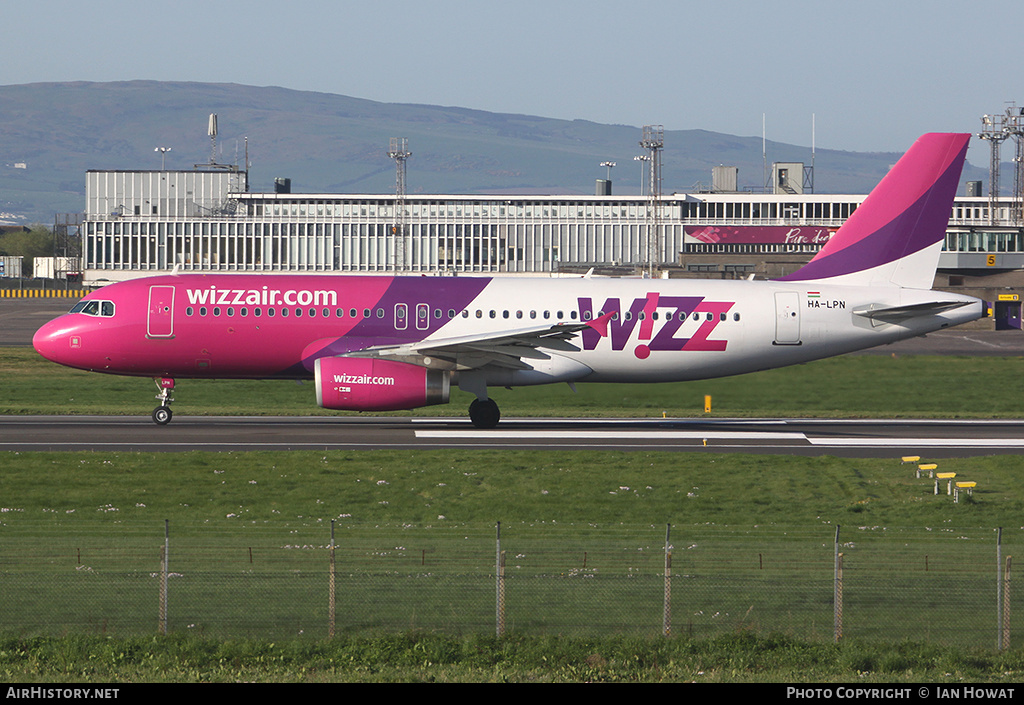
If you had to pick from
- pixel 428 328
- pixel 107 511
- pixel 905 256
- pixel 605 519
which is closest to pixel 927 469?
pixel 605 519

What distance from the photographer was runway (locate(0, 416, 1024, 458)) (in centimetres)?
3341

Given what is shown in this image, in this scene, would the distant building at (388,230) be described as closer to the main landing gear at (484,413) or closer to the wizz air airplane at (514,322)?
the wizz air airplane at (514,322)

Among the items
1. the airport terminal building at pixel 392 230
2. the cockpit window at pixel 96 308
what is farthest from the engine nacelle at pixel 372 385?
the airport terminal building at pixel 392 230

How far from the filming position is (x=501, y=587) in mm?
15234

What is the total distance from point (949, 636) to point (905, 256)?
25.7 metres

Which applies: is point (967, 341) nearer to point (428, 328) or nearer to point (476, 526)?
point (428, 328)

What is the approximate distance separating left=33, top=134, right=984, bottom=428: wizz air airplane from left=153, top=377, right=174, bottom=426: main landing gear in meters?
0.06

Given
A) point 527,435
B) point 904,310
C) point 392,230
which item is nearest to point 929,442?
point 904,310

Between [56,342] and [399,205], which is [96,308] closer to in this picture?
[56,342]

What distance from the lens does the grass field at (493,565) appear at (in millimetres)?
14594

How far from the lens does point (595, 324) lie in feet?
121

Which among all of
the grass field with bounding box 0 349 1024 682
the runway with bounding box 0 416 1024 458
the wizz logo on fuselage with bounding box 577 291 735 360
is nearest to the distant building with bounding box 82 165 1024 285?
the runway with bounding box 0 416 1024 458

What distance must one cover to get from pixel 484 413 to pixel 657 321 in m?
6.39

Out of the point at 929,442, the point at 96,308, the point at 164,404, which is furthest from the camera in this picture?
the point at 164,404
